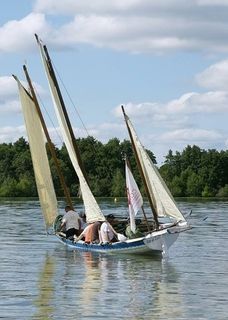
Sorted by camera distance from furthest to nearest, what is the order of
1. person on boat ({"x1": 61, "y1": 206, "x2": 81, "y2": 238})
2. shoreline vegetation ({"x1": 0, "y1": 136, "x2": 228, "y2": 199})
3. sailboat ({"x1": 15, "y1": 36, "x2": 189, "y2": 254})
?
1. shoreline vegetation ({"x1": 0, "y1": 136, "x2": 228, "y2": 199})
2. person on boat ({"x1": 61, "y1": 206, "x2": 81, "y2": 238})
3. sailboat ({"x1": 15, "y1": 36, "x2": 189, "y2": 254})

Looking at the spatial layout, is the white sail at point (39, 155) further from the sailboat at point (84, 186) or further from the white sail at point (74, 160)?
the white sail at point (74, 160)

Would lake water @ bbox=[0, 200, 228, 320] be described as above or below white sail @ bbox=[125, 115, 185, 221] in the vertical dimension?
below

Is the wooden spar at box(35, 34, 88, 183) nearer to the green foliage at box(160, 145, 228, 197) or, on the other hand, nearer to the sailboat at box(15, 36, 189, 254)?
the sailboat at box(15, 36, 189, 254)

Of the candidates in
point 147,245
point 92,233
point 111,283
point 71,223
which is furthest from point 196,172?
point 111,283

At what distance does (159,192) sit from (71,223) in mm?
6285

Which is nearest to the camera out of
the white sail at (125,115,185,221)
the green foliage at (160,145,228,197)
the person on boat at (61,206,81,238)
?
the white sail at (125,115,185,221)

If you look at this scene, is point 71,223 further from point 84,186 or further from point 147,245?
point 147,245

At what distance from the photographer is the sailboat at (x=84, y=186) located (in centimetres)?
3847

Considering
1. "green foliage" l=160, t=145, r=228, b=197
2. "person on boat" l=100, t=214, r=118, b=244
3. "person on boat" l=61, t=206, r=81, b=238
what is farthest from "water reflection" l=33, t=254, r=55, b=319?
"green foliage" l=160, t=145, r=228, b=197

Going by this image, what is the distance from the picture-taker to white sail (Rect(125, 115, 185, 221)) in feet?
128

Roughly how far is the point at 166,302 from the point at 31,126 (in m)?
22.2

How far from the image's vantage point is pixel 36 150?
4766cm

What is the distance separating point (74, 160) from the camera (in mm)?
45219

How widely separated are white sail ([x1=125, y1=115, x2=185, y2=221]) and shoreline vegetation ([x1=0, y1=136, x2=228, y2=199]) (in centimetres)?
11494
